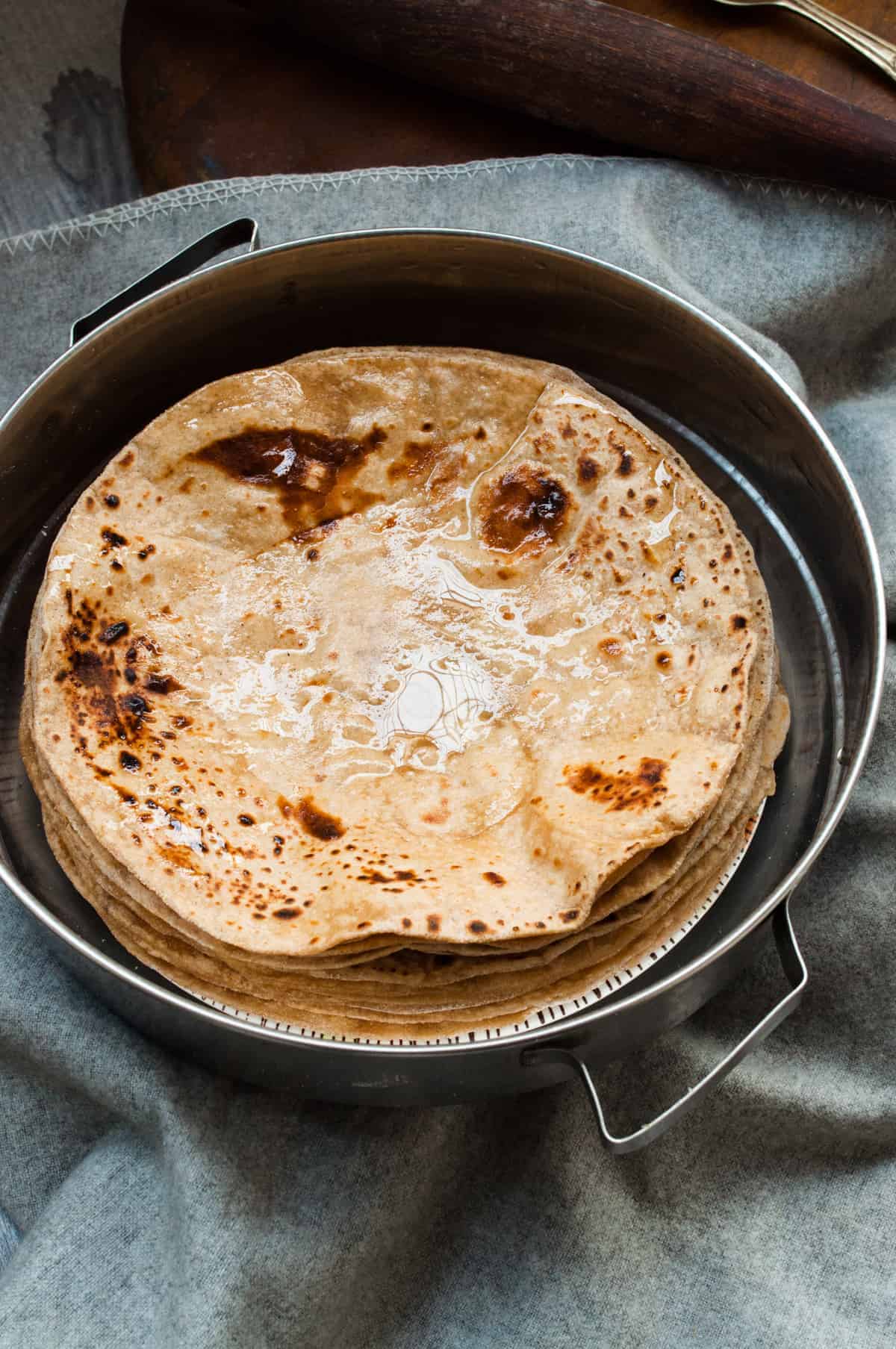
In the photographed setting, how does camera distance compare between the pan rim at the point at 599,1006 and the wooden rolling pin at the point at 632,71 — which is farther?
the wooden rolling pin at the point at 632,71

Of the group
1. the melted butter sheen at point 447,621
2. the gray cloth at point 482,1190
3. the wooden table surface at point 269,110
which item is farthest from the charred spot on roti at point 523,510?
the wooden table surface at point 269,110

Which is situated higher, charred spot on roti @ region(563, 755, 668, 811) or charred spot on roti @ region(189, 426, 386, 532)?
charred spot on roti @ region(189, 426, 386, 532)

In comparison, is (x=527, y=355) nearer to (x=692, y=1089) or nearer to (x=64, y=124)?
(x=64, y=124)

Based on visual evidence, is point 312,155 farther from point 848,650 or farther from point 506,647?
point 848,650

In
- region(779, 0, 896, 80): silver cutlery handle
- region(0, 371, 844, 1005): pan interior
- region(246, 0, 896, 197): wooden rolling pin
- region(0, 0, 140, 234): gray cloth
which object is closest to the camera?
region(0, 371, 844, 1005): pan interior

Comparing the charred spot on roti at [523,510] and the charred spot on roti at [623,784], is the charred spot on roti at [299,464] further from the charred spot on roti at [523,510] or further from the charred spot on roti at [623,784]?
the charred spot on roti at [623,784]

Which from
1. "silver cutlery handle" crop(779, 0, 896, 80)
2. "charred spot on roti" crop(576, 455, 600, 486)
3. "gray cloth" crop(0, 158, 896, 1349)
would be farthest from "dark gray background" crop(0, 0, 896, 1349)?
"silver cutlery handle" crop(779, 0, 896, 80)

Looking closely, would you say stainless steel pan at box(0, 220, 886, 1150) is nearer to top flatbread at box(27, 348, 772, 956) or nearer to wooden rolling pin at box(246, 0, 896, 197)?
top flatbread at box(27, 348, 772, 956)

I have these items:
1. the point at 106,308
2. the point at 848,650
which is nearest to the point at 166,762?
the point at 106,308
